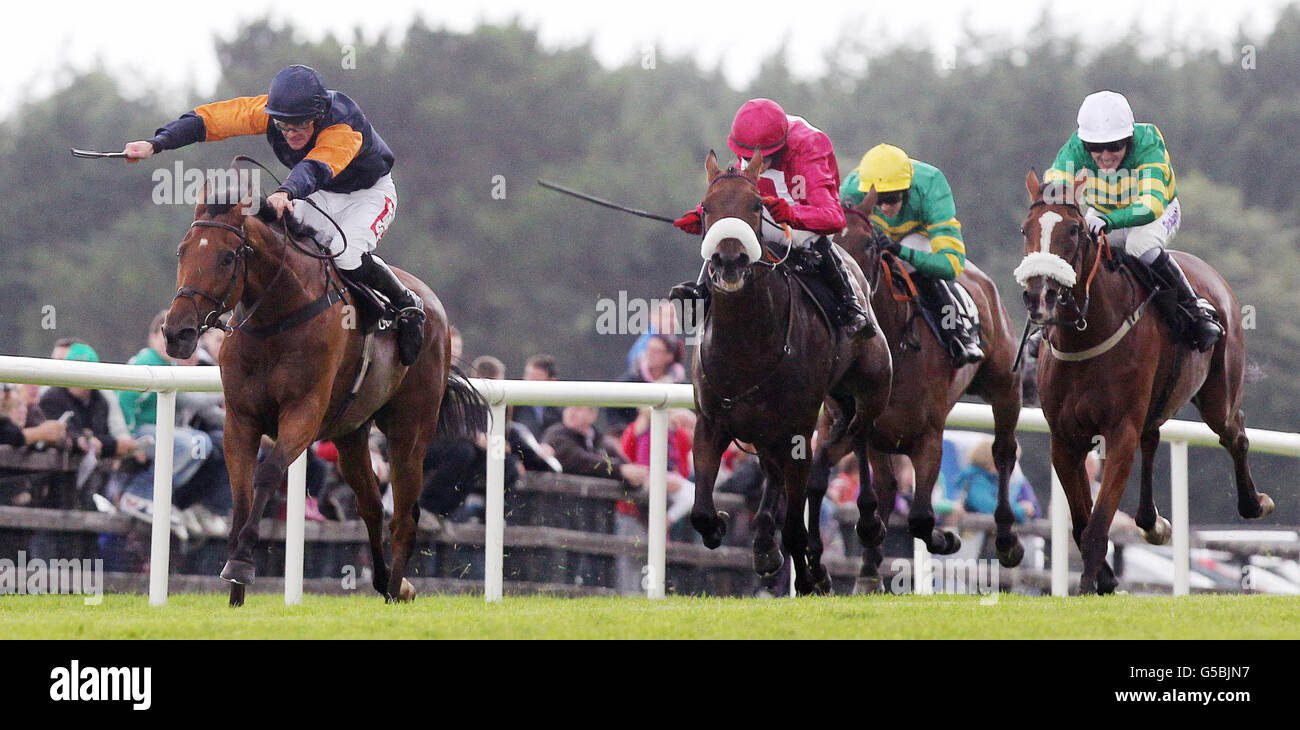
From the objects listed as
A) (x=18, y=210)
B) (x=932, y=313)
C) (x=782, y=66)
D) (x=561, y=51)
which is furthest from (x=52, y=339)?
(x=932, y=313)

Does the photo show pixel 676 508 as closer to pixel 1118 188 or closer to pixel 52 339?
pixel 1118 188

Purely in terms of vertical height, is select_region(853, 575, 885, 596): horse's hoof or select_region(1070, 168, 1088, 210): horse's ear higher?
select_region(1070, 168, 1088, 210): horse's ear

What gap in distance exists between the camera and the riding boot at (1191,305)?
8289 mm

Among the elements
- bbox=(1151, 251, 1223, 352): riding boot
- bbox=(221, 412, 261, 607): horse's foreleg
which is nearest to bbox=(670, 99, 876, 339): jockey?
bbox=(1151, 251, 1223, 352): riding boot

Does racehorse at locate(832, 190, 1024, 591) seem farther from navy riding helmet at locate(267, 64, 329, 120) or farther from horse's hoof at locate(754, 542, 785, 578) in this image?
navy riding helmet at locate(267, 64, 329, 120)

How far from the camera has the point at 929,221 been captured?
8.96m

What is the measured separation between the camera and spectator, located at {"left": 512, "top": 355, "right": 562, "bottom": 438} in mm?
9578

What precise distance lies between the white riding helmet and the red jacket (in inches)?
48.3

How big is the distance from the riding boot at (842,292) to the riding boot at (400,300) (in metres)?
1.66

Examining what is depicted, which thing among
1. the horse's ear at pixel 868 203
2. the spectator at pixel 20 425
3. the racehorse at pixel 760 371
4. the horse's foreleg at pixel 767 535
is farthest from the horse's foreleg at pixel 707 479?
the spectator at pixel 20 425

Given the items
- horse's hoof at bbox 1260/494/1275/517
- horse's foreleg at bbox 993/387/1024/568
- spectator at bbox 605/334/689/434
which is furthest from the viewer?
spectator at bbox 605/334/689/434

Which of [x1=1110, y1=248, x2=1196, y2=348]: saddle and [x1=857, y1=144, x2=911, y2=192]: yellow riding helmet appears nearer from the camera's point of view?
[x1=1110, y1=248, x2=1196, y2=348]: saddle

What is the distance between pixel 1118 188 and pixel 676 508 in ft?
9.71

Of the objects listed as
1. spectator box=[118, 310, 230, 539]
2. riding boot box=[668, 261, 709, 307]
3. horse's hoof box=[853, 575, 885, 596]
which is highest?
riding boot box=[668, 261, 709, 307]
